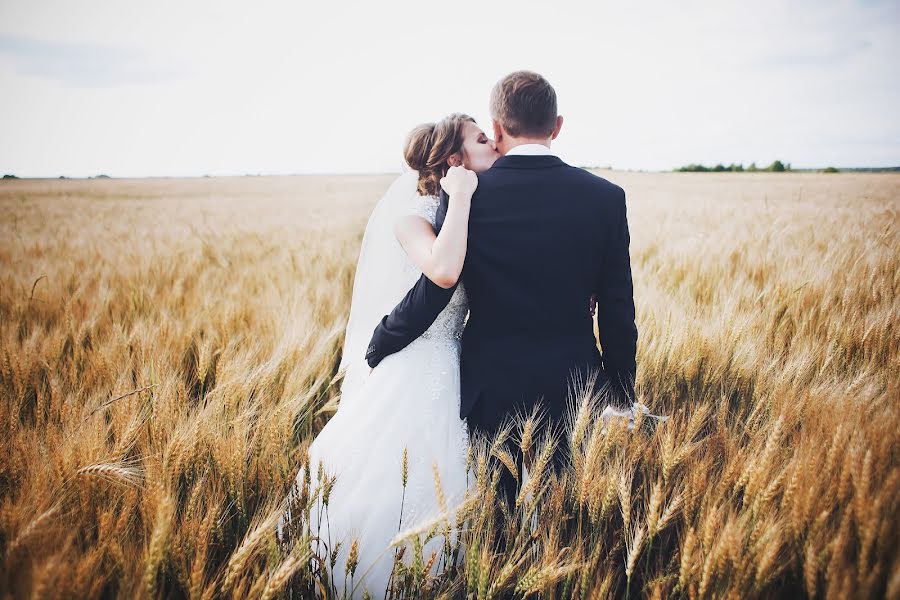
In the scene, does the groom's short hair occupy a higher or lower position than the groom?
higher

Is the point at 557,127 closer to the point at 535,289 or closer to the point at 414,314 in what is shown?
the point at 535,289

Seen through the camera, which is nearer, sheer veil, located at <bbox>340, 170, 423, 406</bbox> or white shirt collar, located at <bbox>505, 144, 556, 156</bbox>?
white shirt collar, located at <bbox>505, 144, 556, 156</bbox>

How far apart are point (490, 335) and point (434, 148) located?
0.71 m

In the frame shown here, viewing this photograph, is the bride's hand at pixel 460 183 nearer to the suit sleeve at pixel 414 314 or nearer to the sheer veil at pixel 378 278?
the suit sleeve at pixel 414 314

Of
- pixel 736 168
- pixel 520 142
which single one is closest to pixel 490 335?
pixel 520 142

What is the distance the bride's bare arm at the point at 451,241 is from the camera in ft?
3.96

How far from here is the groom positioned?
1.29m

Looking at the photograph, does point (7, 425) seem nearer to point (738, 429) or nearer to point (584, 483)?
point (584, 483)

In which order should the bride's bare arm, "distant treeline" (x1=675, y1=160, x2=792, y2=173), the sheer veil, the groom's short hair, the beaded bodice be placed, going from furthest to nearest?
"distant treeline" (x1=675, y1=160, x2=792, y2=173)
the sheer veil
the beaded bodice
the groom's short hair
the bride's bare arm

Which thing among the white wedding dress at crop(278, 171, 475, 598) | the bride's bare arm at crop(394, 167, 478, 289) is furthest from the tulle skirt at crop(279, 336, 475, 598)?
the bride's bare arm at crop(394, 167, 478, 289)

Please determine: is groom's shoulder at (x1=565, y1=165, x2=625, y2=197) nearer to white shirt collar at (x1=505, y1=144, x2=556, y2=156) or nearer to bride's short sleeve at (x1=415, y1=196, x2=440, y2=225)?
white shirt collar at (x1=505, y1=144, x2=556, y2=156)

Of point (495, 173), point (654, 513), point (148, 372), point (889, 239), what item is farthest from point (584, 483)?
point (889, 239)

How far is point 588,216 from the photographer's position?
129cm

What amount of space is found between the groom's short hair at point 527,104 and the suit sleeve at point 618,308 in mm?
327
